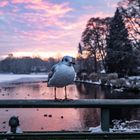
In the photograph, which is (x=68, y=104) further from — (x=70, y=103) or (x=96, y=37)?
(x=96, y=37)

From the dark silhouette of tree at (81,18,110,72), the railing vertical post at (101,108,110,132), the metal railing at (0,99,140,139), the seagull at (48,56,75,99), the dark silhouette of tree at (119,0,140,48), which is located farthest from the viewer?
the dark silhouette of tree at (81,18,110,72)

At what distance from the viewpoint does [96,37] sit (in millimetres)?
104125

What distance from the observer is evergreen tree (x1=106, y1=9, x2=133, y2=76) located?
71875mm

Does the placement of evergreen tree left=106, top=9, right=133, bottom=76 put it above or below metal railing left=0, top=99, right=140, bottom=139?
above

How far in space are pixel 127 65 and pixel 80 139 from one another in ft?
259

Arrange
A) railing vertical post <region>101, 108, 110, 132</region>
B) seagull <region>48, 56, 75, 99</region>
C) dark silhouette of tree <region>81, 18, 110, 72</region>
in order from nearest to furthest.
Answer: railing vertical post <region>101, 108, 110, 132</region>
seagull <region>48, 56, 75, 99</region>
dark silhouette of tree <region>81, 18, 110, 72</region>

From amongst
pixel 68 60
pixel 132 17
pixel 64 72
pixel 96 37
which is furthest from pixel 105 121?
pixel 96 37

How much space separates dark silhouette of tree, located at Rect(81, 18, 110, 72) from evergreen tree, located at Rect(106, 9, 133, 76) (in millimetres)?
11523

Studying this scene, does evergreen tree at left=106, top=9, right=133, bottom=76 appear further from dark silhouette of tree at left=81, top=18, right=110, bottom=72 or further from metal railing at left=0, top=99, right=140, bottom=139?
metal railing at left=0, top=99, right=140, bottom=139

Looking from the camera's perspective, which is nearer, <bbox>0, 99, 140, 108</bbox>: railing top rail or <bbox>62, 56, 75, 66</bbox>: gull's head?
<bbox>0, 99, 140, 108</bbox>: railing top rail

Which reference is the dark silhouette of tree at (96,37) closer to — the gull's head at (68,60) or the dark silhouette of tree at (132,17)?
the dark silhouette of tree at (132,17)

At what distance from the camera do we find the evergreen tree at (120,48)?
71.9 meters

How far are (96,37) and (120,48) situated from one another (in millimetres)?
30471

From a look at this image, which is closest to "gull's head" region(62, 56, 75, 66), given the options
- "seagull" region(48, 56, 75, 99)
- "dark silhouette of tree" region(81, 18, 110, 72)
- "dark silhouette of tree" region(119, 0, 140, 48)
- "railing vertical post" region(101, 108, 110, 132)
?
"seagull" region(48, 56, 75, 99)
